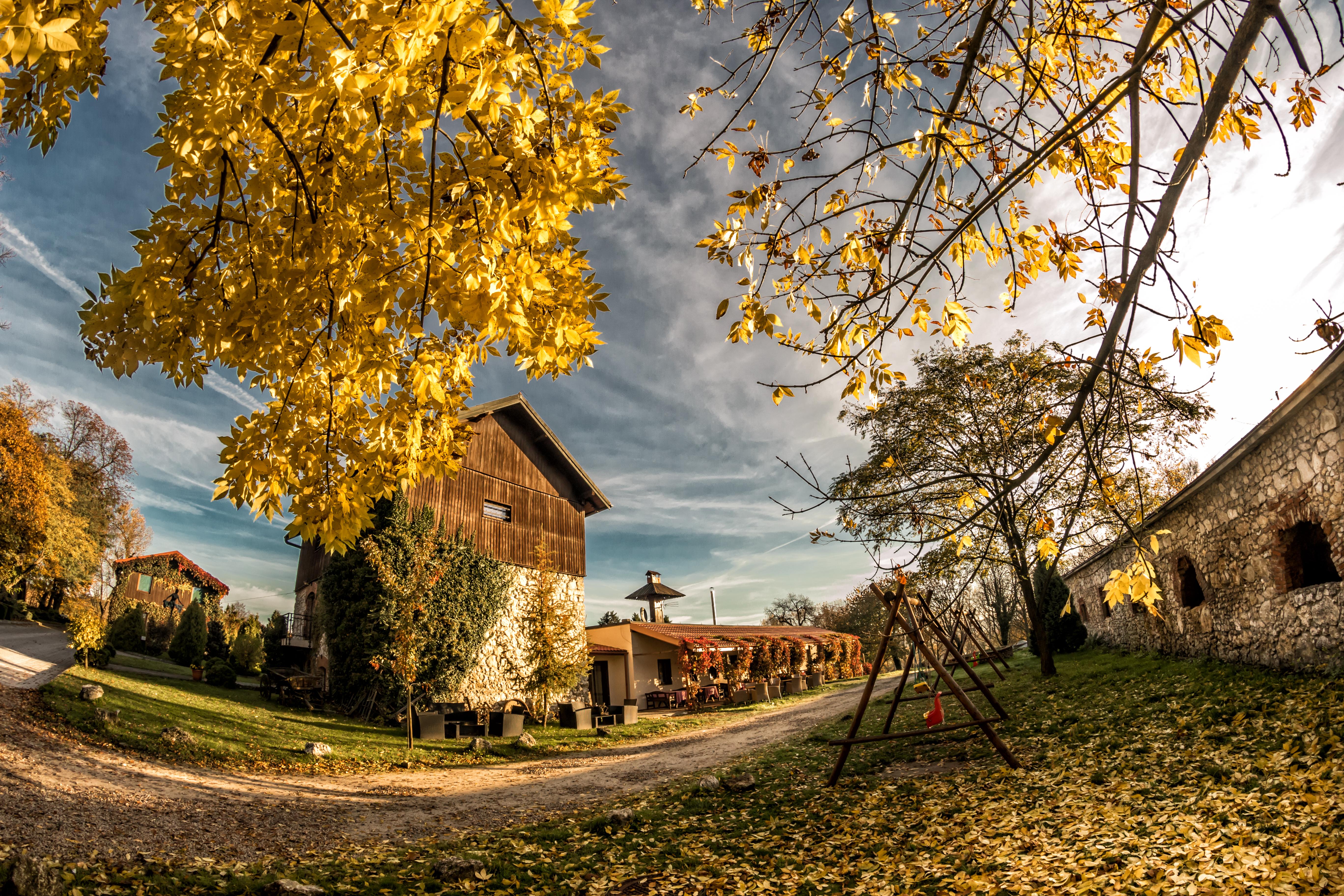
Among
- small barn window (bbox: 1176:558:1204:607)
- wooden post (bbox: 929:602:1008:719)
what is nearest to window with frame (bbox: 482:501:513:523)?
wooden post (bbox: 929:602:1008:719)

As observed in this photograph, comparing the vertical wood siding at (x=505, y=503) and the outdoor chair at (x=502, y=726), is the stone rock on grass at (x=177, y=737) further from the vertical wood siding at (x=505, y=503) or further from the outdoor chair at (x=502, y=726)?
the vertical wood siding at (x=505, y=503)

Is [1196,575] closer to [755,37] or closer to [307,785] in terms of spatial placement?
[755,37]

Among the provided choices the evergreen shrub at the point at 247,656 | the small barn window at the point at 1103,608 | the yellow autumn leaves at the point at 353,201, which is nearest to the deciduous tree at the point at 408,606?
the yellow autumn leaves at the point at 353,201

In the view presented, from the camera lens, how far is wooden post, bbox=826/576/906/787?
7246 millimetres

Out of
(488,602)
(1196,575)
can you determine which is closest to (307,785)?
(488,602)

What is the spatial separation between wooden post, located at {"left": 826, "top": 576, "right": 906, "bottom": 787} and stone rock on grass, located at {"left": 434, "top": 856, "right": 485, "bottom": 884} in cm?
431

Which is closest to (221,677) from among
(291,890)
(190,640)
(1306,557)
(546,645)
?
(190,640)

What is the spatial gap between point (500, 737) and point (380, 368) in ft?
45.9

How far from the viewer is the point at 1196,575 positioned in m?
11.2

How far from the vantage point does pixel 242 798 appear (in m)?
7.88

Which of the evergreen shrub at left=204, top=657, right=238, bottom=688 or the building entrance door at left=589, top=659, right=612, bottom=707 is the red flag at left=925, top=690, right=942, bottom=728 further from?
the evergreen shrub at left=204, top=657, right=238, bottom=688

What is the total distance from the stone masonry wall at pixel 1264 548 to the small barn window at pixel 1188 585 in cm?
7

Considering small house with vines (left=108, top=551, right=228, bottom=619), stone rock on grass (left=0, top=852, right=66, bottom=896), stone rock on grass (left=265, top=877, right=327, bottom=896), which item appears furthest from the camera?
small house with vines (left=108, top=551, right=228, bottom=619)

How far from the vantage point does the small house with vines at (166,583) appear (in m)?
31.8
